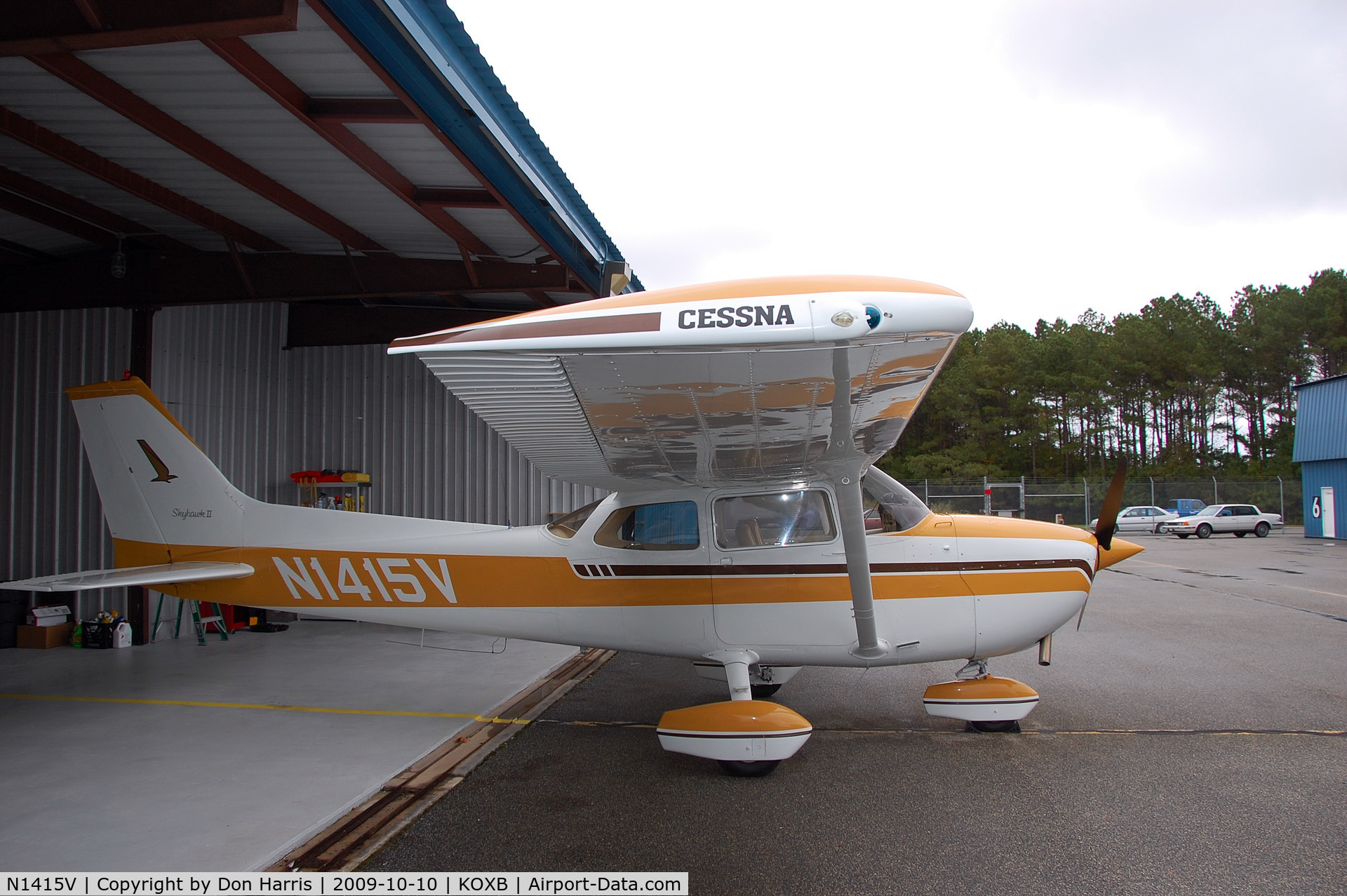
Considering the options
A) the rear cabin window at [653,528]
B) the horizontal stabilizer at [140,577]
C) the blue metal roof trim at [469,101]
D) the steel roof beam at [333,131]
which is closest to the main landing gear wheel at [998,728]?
the rear cabin window at [653,528]

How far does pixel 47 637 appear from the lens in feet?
25.0

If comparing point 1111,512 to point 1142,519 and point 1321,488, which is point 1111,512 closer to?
point 1321,488

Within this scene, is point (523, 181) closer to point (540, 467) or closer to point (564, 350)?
point (540, 467)

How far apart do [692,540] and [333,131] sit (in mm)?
3921

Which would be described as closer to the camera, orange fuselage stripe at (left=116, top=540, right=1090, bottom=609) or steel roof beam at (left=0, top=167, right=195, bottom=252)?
orange fuselage stripe at (left=116, top=540, right=1090, bottom=609)

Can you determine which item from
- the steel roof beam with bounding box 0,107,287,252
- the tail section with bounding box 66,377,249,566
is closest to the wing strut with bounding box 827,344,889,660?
the tail section with bounding box 66,377,249,566

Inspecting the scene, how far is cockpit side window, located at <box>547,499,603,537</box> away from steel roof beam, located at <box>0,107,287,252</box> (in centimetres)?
455

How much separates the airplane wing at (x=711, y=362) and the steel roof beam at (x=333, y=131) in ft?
9.65

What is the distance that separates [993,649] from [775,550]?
1564 millimetres

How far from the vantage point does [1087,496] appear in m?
28.2

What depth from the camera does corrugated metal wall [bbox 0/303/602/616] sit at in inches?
313

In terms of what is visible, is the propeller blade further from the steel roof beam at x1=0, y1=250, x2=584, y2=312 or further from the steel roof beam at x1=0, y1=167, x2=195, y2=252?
the steel roof beam at x1=0, y1=167, x2=195, y2=252

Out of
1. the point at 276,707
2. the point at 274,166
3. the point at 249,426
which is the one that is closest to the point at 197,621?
the point at 249,426

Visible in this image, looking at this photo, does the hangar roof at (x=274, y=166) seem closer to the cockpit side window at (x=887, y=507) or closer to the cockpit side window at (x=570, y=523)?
the cockpit side window at (x=570, y=523)
